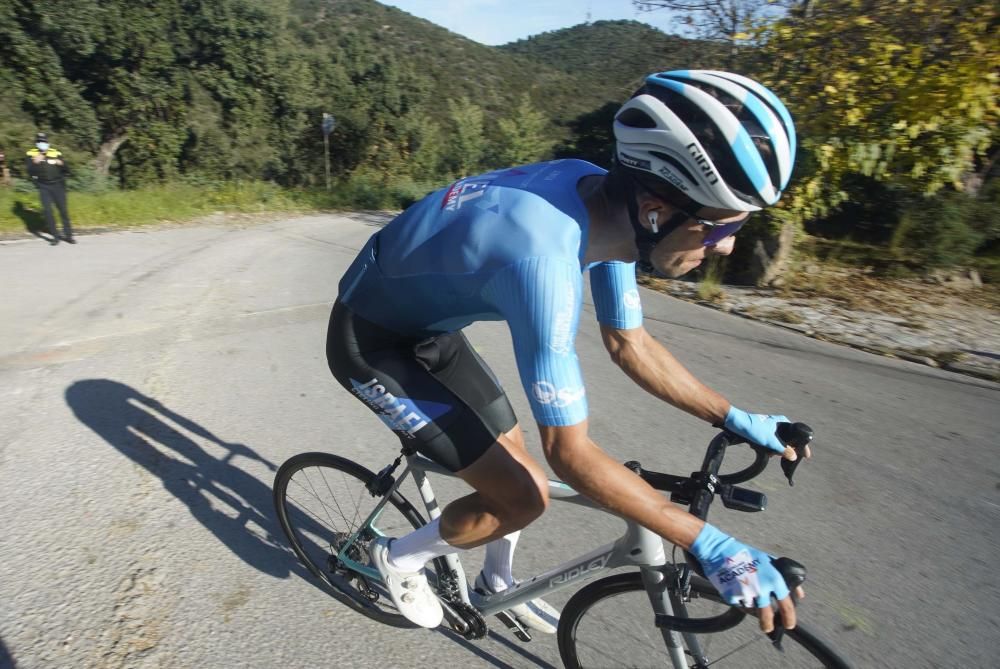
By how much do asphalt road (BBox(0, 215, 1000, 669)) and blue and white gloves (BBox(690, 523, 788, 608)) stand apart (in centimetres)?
109

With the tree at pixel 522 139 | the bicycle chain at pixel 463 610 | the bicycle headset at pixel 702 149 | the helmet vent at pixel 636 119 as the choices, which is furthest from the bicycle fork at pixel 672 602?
the tree at pixel 522 139

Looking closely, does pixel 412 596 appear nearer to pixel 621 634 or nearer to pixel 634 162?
pixel 621 634

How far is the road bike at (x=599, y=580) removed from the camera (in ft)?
5.54

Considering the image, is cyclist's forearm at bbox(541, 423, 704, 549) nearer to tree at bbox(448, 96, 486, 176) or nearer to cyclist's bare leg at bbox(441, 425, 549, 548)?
cyclist's bare leg at bbox(441, 425, 549, 548)

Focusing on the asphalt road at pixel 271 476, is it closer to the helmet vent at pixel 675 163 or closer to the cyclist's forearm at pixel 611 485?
the cyclist's forearm at pixel 611 485

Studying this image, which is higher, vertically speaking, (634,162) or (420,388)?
(634,162)

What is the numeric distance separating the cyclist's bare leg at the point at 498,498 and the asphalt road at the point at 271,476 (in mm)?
609

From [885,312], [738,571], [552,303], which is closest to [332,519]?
[552,303]

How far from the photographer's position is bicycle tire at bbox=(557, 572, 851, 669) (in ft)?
6.17

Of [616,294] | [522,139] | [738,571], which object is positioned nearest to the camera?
[738,571]

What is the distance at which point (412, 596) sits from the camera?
214 cm

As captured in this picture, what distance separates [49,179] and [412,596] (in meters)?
10.7

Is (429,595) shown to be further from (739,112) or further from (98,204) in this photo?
(98,204)

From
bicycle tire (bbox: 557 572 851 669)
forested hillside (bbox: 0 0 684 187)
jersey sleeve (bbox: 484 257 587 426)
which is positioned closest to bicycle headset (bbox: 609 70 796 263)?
jersey sleeve (bbox: 484 257 587 426)
